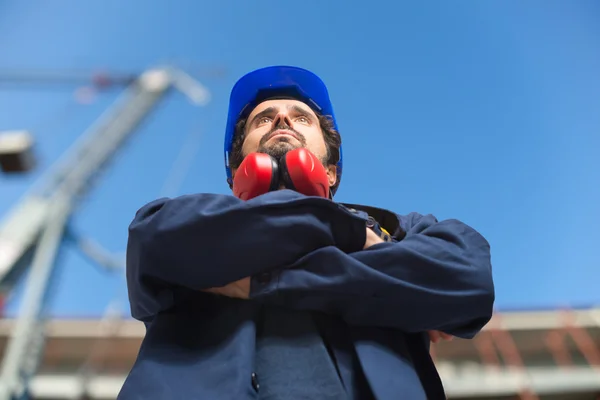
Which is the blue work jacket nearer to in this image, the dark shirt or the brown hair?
the dark shirt

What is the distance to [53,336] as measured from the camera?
13.7 feet

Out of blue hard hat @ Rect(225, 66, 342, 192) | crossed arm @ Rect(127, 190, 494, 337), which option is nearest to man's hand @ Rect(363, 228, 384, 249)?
crossed arm @ Rect(127, 190, 494, 337)

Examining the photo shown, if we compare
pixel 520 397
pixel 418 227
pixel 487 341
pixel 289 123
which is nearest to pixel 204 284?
pixel 418 227

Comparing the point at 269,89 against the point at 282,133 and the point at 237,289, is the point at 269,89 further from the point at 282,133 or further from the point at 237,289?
the point at 237,289

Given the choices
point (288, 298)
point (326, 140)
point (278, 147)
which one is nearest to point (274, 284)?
point (288, 298)

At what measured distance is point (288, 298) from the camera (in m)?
0.69

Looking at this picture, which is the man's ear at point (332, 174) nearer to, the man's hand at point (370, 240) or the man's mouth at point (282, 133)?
the man's mouth at point (282, 133)

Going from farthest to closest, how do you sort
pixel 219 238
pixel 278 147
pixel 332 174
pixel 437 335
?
pixel 332 174 < pixel 278 147 < pixel 437 335 < pixel 219 238

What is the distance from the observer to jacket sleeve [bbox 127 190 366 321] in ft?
2.13

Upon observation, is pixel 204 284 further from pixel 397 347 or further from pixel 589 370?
pixel 589 370

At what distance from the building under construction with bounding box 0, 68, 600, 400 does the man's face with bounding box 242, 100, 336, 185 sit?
8.95 ft

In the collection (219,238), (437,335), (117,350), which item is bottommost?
(117,350)

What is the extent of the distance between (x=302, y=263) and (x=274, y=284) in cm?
6

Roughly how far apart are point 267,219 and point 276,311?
0.62 feet
